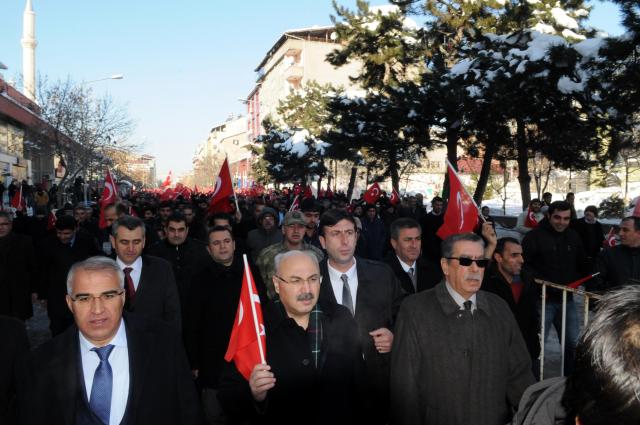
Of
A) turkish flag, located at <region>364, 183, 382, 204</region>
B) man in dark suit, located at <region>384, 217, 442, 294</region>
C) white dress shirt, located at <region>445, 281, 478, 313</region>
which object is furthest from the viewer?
turkish flag, located at <region>364, 183, 382, 204</region>

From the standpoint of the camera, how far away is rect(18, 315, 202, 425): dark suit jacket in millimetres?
2893

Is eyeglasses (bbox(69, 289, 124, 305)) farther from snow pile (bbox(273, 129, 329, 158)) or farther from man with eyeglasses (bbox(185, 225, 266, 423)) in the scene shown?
snow pile (bbox(273, 129, 329, 158))

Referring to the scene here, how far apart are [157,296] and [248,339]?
81.1 inches

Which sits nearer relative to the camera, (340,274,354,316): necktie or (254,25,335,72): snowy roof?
(340,274,354,316): necktie

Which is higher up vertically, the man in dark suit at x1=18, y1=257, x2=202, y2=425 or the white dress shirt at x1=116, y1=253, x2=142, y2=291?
the white dress shirt at x1=116, y1=253, x2=142, y2=291

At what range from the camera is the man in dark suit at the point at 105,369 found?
2.92 m

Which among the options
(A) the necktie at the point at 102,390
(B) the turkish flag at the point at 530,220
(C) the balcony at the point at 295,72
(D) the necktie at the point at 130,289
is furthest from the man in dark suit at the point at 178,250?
(C) the balcony at the point at 295,72

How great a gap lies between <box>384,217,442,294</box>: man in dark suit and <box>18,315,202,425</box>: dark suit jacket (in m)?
2.58

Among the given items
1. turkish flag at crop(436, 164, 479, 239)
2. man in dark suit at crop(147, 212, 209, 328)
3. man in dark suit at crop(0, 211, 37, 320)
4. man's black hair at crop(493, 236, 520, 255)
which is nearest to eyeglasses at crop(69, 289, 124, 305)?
man's black hair at crop(493, 236, 520, 255)

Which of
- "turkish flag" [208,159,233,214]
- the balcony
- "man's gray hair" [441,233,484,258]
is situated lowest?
"man's gray hair" [441,233,484,258]

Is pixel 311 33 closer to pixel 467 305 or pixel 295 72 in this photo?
pixel 295 72

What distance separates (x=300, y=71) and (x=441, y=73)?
58.6m

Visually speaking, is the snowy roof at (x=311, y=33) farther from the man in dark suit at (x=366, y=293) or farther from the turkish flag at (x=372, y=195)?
the man in dark suit at (x=366, y=293)

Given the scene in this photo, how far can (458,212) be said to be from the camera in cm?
665
